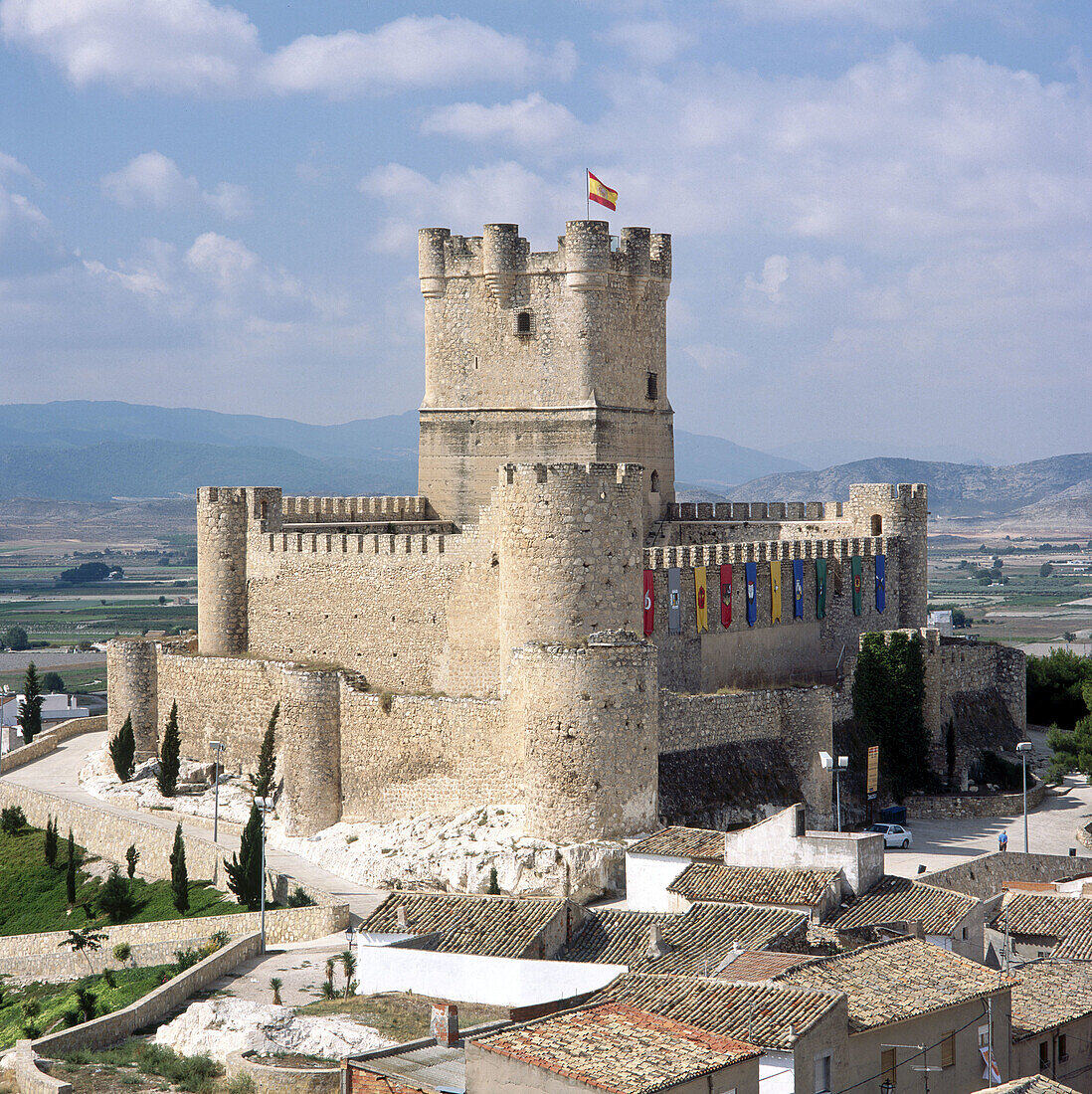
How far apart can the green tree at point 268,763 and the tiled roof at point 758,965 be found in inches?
597

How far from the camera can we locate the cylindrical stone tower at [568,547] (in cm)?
3033

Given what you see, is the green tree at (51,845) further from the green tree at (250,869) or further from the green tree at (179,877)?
the green tree at (250,869)

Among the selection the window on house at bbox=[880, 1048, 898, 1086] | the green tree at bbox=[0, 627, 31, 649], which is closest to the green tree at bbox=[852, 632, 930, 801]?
the window on house at bbox=[880, 1048, 898, 1086]

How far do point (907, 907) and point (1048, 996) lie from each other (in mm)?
2712

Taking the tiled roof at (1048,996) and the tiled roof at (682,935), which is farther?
the tiled roof at (682,935)

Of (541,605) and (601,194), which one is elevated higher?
(601,194)

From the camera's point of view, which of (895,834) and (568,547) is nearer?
(568,547)

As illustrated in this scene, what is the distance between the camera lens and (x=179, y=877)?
32.2 m

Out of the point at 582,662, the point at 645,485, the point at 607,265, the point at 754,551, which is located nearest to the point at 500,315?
the point at 607,265

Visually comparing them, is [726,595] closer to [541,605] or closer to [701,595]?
[701,595]

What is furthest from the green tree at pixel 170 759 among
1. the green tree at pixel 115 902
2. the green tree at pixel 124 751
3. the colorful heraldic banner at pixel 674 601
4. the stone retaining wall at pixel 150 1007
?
the colorful heraldic banner at pixel 674 601

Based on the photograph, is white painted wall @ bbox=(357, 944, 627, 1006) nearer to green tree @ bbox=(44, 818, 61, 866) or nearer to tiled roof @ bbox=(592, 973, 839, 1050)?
tiled roof @ bbox=(592, 973, 839, 1050)

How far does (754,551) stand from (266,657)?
415 inches

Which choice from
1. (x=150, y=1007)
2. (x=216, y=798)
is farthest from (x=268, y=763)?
(x=150, y=1007)
